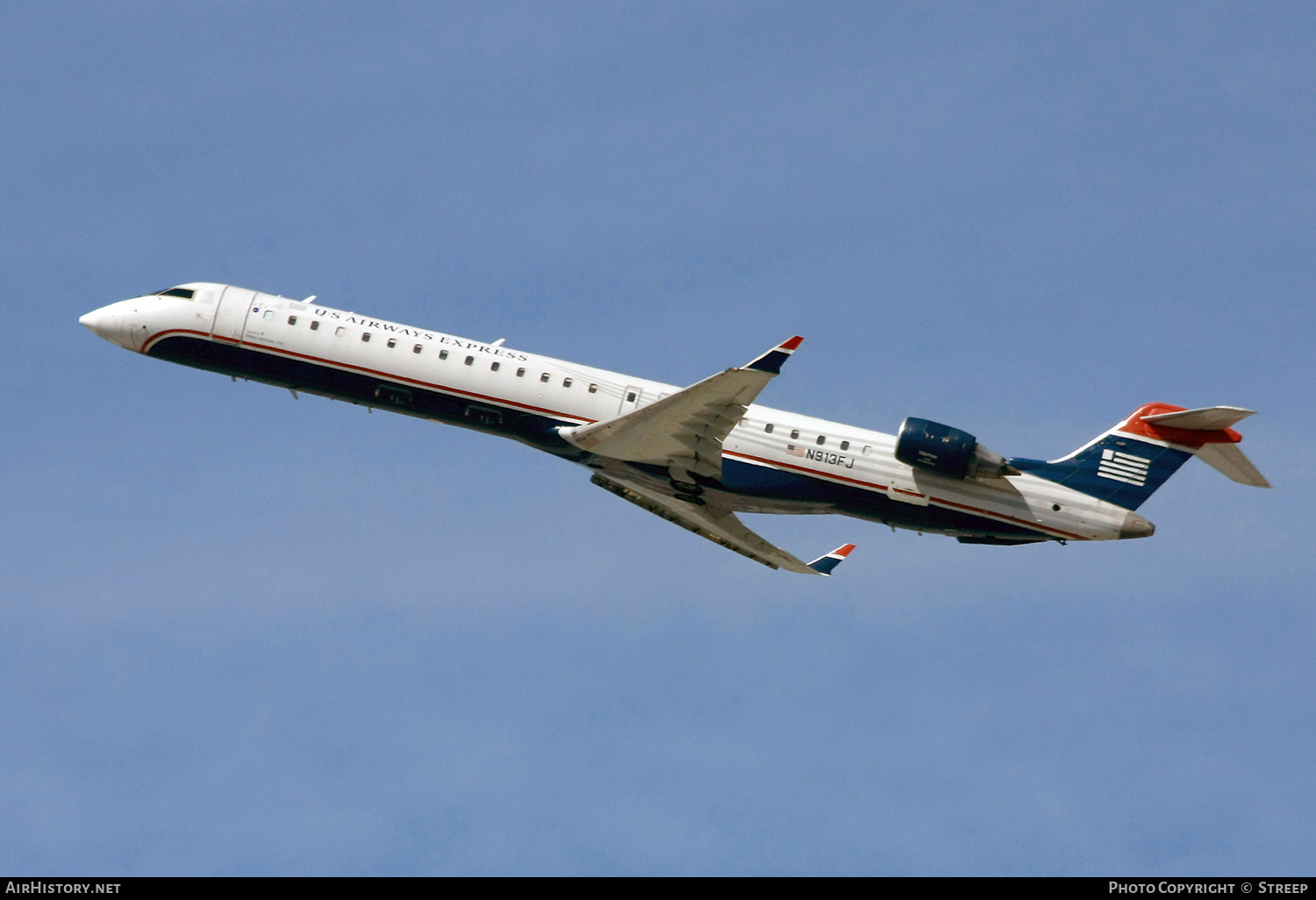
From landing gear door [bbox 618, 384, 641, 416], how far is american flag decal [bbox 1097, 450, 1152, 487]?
12.8 metres

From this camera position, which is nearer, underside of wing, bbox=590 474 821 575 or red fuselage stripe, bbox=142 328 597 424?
red fuselage stripe, bbox=142 328 597 424

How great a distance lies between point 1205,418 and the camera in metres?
37.5

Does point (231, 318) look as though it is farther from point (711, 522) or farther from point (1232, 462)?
point (1232, 462)

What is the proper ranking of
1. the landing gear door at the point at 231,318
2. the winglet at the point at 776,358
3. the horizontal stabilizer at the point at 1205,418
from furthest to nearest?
the landing gear door at the point at 231,318 < the horizontal stabilizer at the point at 1205,418 < the winglet at the point at 776,358

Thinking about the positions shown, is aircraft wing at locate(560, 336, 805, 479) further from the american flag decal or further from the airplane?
the american flag decal

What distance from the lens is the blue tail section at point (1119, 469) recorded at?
3859 centimetres

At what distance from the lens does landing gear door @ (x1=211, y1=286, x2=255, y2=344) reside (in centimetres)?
4009

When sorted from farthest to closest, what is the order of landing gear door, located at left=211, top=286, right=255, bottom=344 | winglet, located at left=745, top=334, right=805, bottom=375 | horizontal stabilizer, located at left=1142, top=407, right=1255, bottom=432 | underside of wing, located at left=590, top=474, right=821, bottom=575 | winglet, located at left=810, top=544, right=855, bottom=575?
winglet, located at left=810, top=544, right=855, bottom=575
underside of wing, located at left=590, top=474, right=821, bottom=575
landing gear door, located at left=211, top=286, right=255, bottom=344
horizontal stabilizer, located at left=1142, top=407, right=1255, bottom=432
winglet, located at left=745, top=334, right=805, bottom=375

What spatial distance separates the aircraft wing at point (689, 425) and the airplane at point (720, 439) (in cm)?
6

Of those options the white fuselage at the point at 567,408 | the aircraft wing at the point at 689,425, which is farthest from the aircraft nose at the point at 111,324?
the aircraft wing at the point at 689,425

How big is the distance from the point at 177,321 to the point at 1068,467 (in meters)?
25.4

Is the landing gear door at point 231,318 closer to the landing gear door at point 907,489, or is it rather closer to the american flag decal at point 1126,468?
the landing gear door at point 907,489

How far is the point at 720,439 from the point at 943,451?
5850 mm

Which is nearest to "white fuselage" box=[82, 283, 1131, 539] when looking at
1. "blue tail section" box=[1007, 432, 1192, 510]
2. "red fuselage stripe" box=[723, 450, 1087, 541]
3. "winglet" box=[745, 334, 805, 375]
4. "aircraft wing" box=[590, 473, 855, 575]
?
"red fuselage stripe" box=[723, 450, 1087, 541]
